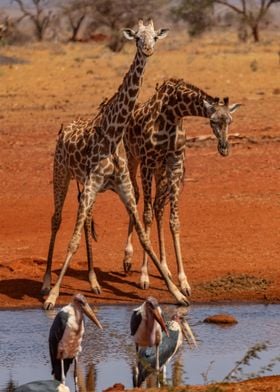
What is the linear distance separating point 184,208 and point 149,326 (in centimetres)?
710

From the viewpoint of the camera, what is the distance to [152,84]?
30.4m

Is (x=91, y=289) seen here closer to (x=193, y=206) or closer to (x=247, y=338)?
(x=247, y=338)

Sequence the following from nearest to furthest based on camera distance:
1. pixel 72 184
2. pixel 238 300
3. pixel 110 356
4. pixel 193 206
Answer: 1. pixel 110 356
2. pixel 238 300
3. pixel 193 206
4. pixel 72 184

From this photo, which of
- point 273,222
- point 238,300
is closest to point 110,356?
point 238,300

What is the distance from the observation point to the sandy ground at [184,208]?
12.3 meters

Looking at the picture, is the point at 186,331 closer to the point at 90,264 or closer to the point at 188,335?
the point at 188,335

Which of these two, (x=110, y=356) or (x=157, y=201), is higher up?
(x=157, y=201)

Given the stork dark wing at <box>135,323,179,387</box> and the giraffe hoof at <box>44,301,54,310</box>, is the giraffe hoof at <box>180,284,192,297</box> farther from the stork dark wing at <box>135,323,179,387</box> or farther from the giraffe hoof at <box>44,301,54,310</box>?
the stork dark wing at <box>135,323,179,387</box>

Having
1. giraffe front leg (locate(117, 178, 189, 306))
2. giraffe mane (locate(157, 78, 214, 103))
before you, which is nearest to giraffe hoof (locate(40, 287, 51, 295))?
giraffe front leg (locate(117, 178, 189, 306))

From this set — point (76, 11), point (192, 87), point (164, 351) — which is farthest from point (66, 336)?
point (76, 11)

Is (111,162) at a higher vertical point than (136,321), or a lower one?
higher

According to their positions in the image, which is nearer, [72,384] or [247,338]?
[72,384]

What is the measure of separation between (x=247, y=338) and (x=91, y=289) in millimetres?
2380

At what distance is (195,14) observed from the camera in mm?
61719
